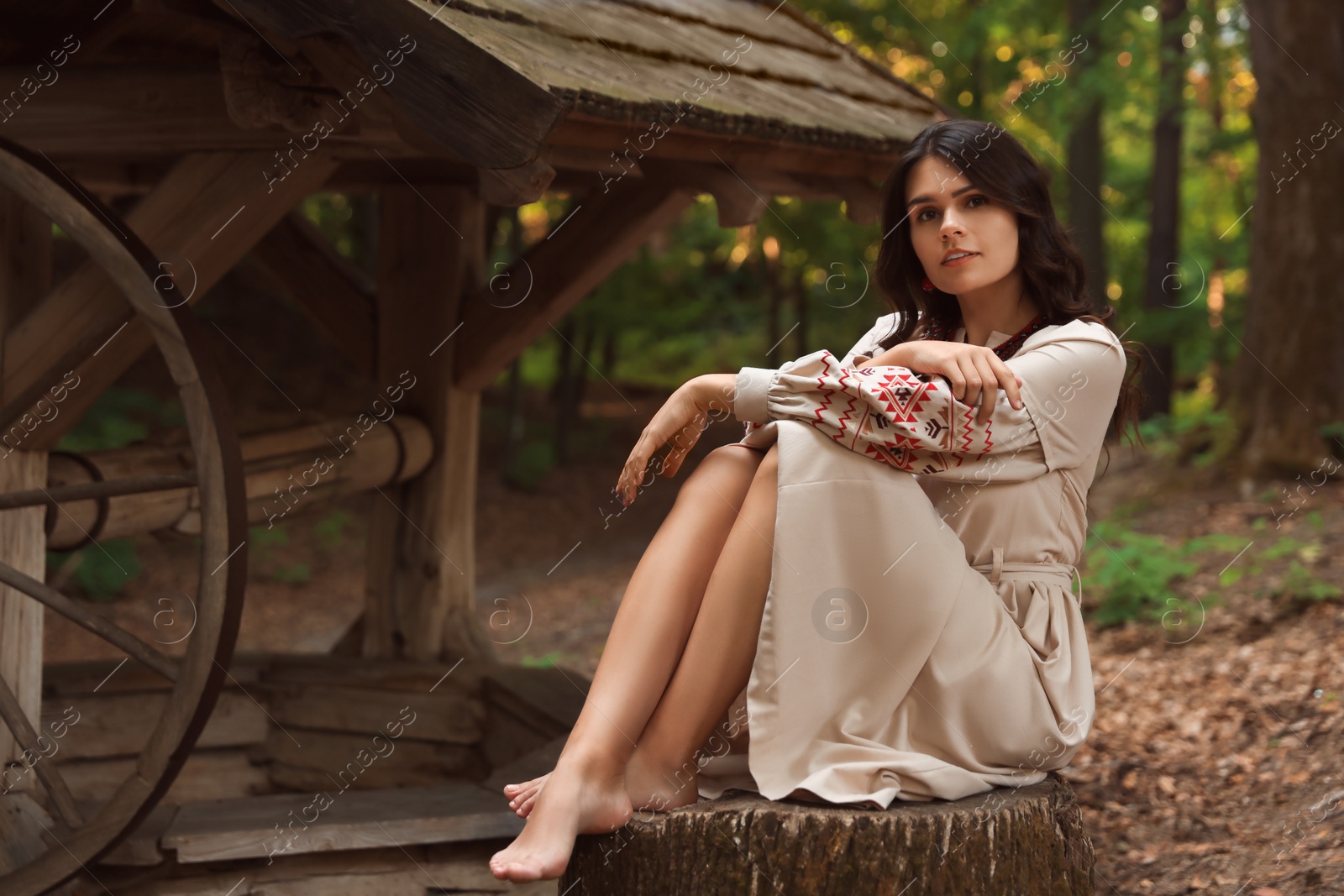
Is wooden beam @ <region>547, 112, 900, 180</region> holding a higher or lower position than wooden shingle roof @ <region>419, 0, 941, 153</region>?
lower

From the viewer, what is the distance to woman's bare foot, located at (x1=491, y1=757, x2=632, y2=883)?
6.85ft

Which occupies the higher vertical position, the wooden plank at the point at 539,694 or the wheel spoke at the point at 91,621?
the wheel spoke at the point at 91,621

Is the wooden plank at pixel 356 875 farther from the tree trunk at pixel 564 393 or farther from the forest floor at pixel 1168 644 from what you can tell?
the tree trunk at pixel 564 393

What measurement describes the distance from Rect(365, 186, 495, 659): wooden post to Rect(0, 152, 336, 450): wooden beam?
1160 mm

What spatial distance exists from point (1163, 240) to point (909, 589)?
1027cm

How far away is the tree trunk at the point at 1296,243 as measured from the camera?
6.85 metres

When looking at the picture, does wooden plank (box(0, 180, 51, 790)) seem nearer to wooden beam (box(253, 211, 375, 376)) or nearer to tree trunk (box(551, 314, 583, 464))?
wooden beam (box(253, 211, 375, 376))

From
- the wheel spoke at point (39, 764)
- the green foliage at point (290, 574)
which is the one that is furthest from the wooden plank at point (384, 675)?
the green foliage at point (290, 574)

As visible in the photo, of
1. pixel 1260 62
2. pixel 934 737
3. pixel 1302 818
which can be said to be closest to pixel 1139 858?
pixel 1302 818

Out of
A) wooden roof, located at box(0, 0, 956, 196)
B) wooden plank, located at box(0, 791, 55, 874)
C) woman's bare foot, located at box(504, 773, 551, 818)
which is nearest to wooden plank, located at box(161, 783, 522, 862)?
wooden plank, located at box(0, 791, 55, 874)

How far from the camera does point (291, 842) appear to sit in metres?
2.97

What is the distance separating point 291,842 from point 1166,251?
1034 cm

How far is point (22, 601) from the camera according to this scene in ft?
10.5

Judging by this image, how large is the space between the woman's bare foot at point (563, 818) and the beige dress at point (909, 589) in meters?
0.22
